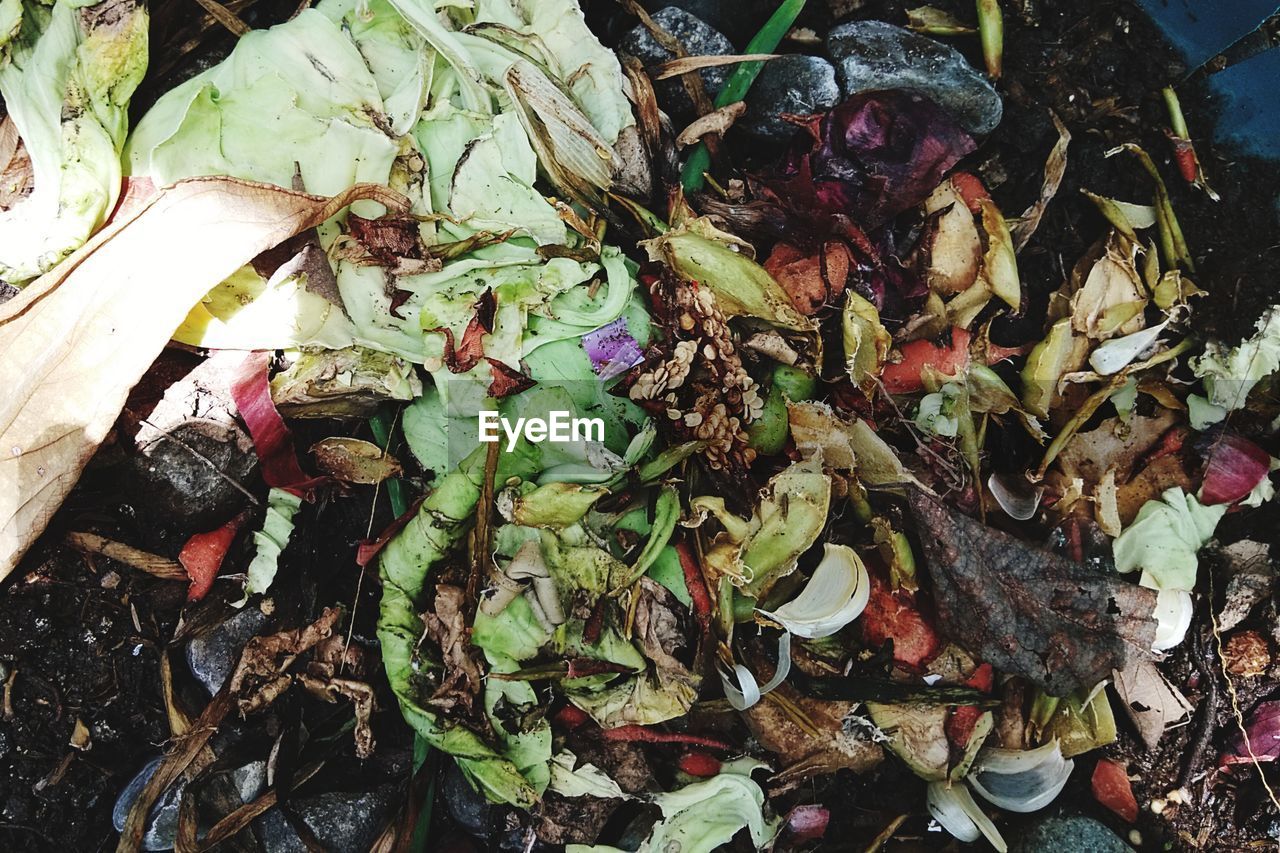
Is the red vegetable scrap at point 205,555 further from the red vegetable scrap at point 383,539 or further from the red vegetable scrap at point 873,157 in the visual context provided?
the red vegetable scrap at point 873,157

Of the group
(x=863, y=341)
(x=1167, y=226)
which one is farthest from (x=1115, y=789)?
(x=1167, y=226)

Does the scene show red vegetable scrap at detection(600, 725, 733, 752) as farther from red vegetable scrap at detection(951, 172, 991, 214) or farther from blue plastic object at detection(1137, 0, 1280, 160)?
blue plastic object at detection(1137, 0, 1280, 160)

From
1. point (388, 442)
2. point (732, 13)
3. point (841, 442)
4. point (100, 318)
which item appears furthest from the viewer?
point (732, 13)

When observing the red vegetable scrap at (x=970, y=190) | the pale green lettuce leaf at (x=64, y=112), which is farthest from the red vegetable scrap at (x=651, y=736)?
the pale green lettuce leaf at (x=64, y=112)

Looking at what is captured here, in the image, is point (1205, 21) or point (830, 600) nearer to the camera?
point (830, 600)

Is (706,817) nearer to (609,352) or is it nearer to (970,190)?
(609,352)

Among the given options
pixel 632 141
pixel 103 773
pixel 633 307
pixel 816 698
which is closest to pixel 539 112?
pixel 632 141
